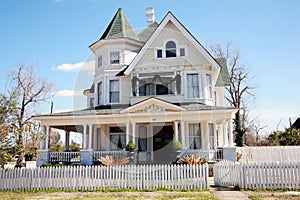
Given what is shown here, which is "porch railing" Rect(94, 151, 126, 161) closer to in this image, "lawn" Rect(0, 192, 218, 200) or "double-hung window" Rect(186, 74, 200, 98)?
"double-hung window" Rect(186, 74, 200, 98)

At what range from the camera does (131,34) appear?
840 inches

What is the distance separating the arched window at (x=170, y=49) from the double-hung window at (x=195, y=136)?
17.9ft

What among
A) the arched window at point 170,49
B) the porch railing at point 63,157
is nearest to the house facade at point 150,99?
the arched window at point 170,49

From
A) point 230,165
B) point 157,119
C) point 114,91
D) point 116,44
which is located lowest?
point 230,165

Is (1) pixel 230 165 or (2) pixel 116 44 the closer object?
(1) pixel 230 165

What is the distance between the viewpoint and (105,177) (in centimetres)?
1102

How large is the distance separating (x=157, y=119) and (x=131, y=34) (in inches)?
319

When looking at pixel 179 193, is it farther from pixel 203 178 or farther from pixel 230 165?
pixel 230 165

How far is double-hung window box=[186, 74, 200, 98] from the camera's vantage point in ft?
62.4

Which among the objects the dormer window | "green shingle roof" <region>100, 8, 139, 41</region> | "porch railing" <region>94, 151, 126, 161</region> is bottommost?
"porch railing" <region>94, 151, 126, 161</region>

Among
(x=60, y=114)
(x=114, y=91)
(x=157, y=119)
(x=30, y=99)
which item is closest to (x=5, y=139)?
(x=60, y=114)

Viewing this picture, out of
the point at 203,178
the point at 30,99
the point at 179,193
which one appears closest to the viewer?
the point at 179,193

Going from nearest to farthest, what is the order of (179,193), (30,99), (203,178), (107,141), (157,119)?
(179,193) → (203,178) → (157,119) → (107,141) → (30,99)

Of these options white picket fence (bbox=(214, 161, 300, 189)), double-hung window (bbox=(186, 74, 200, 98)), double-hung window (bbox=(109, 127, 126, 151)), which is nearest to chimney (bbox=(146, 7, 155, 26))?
double-hung window (bbox=(186, 74, 200, 98))
